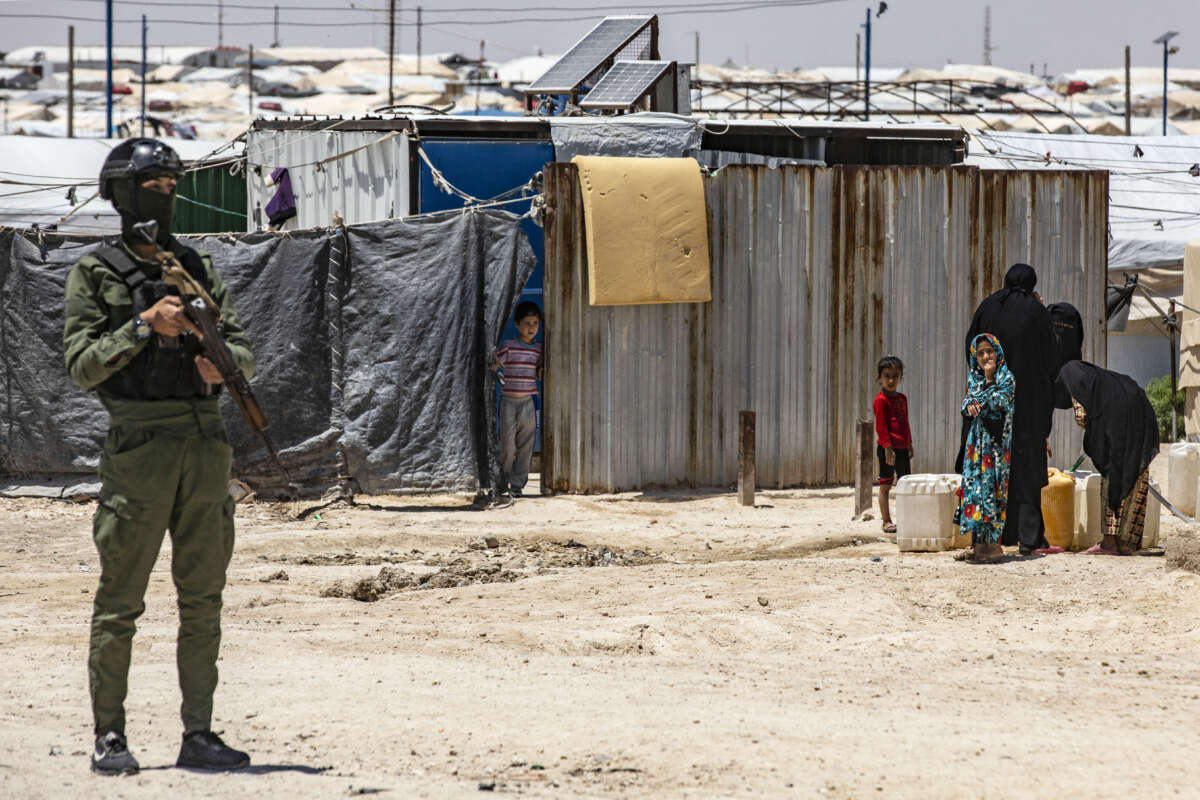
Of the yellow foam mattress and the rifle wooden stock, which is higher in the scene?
the yellow foam mattress

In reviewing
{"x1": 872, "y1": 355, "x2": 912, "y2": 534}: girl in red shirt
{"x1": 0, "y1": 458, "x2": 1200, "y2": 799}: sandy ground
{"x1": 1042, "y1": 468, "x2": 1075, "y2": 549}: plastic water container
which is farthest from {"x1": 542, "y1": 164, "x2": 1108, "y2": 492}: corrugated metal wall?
{"x1": 1042, "y1": 468, "x2": 1075, "y2": 549}: plastic water container

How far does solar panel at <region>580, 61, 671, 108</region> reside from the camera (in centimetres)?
1460

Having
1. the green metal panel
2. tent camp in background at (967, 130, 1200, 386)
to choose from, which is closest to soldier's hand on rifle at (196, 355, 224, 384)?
the green metal panel

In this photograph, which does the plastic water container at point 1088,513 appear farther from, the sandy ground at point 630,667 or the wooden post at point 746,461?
the wooden post at point 746,461

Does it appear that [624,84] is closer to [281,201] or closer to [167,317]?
[281,201]

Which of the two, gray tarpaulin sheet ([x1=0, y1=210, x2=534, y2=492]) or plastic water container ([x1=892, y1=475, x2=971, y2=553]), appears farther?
gray tarpaulin sheet ([x1=0, y1=210, x2=534, y2=492])

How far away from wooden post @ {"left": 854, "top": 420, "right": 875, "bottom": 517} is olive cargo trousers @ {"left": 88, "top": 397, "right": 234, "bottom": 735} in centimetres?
663

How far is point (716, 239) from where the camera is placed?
11.9 meters

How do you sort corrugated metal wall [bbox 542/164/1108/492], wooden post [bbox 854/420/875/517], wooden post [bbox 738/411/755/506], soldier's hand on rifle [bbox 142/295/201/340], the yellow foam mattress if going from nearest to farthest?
soldier's hand on rifle [bbox 142/295/201/340], wooden post [bbox 854/420/875/517], wooden post [bbox 738/411/755/506], the yellow foam mattress, corrugated metal wall [bbox 542/164/1108/492]

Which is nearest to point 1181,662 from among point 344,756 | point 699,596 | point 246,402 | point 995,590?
point 995,590

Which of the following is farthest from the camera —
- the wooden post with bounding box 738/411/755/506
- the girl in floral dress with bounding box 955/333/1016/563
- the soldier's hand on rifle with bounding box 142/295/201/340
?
the wooden post with bounding box 738/411/755/506

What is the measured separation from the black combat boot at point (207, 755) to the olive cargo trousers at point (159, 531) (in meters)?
0.04

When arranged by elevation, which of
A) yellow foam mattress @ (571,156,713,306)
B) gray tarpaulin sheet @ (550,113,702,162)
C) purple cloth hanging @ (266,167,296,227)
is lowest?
yellow foam mattress @ (571,156,713,306)

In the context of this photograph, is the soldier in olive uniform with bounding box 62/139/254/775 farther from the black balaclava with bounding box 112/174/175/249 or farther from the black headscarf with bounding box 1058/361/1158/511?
the black headscarf with bounding box 1058/361/1158/511
